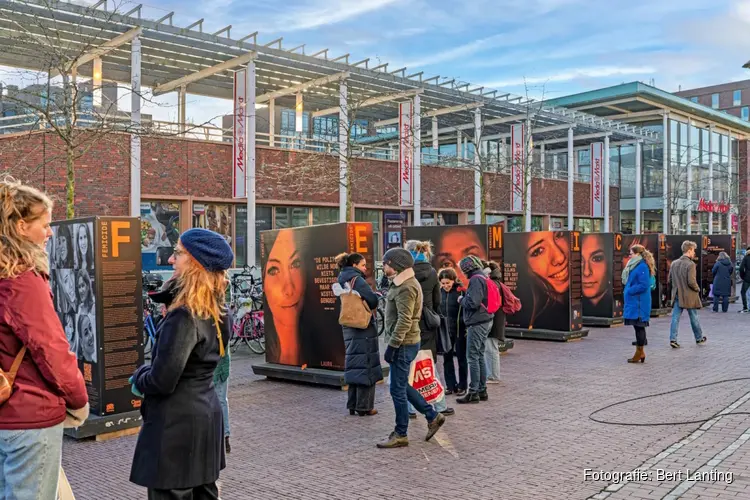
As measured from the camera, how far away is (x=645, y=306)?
1114cm

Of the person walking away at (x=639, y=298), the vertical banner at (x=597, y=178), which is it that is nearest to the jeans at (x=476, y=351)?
the person walking away at (x=639, y=298)

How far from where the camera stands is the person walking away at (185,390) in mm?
3152

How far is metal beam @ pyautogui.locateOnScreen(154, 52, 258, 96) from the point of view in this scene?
70.6 feet

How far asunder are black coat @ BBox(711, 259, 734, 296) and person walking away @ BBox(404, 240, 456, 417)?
14357 millimetres

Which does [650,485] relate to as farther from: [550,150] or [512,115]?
[550,150]

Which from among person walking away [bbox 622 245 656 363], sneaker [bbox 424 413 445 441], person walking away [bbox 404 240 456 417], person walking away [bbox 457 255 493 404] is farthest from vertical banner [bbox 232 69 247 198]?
sneaker [bbox 424 413 445 441]

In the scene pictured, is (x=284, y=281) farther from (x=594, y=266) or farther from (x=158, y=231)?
(x=158, y=231)

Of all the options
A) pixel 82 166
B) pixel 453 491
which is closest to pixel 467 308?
pixel 453 491

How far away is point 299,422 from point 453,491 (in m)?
2.74

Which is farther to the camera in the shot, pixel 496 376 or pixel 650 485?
pixel 496 376

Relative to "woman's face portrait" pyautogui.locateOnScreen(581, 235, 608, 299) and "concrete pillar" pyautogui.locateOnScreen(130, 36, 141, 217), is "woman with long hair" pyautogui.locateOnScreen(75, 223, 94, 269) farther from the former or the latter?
"woman's face portrait" pyautogui.locateOnScreen(581, 235, 608, 299)

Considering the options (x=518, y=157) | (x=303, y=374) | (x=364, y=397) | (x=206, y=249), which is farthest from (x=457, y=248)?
(x=518, y=157)

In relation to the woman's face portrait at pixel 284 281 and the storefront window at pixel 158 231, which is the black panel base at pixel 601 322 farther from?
the storefront window at pixel 158 231

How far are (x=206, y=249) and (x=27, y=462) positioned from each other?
1.14 m
